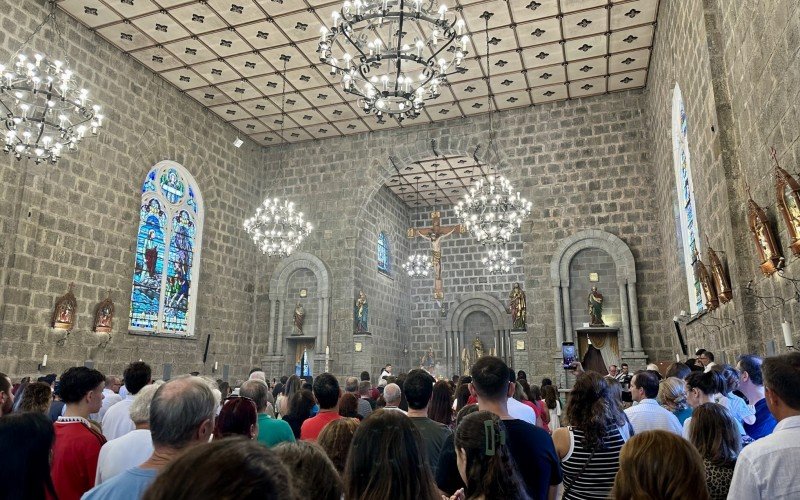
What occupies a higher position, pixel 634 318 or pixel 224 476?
pixel 634 318

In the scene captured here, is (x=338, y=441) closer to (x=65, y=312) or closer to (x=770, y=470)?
(x=770, y=470)

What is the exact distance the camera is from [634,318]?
13430mm

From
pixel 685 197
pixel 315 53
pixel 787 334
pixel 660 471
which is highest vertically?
pixel 315 53

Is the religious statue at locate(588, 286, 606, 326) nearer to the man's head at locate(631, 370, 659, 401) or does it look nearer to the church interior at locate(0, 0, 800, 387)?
the church interior at locate(0, 0, 800, 387)

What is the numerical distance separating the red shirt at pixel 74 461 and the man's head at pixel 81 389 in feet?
1.03

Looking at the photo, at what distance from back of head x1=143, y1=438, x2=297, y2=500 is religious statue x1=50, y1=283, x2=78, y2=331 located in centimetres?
1150

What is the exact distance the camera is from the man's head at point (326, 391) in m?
4.15

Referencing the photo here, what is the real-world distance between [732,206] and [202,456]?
7.68m

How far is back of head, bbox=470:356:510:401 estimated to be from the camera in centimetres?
298

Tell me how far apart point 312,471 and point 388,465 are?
268 mm

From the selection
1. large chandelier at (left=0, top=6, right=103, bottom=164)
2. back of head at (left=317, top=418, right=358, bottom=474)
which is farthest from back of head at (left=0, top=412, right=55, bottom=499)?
large chandelier at (left=0, top=6, right=103, bottom=164)

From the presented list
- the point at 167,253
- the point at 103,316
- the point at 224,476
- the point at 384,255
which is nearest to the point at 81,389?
the point at 224,476

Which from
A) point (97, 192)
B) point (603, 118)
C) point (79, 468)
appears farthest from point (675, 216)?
point (97, 192)

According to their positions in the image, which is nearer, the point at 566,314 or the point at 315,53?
the point at 315,53
